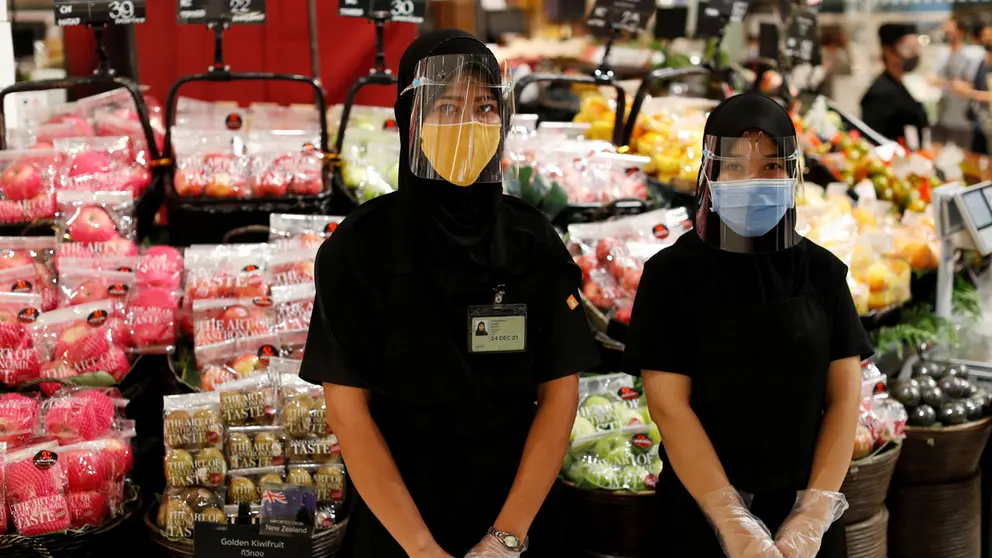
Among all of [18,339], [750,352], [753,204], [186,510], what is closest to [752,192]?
[753,204]

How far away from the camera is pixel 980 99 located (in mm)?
7891

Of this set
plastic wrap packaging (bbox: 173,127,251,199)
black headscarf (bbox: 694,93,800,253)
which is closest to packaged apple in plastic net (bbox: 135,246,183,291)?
plastic wrap packaging (bbox: 173,127,251,199)

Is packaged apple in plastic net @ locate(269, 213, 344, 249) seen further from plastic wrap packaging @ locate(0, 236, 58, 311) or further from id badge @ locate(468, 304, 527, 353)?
id badge @ locate(468, 304, 527, 353)

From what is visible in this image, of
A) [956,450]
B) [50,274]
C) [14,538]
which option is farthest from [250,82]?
[956,450]

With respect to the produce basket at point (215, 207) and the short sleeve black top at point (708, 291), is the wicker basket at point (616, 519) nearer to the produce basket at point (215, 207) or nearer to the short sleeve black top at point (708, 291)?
the short sleeve black top at point (708, 291)

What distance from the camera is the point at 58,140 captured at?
3.52 metres

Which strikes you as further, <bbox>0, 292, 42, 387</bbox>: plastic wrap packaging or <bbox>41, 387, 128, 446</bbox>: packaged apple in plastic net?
<bbox>0, 292, 42, 387</bbox>: plastic wrap packaging

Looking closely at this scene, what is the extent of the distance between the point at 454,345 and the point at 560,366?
0.22 metres

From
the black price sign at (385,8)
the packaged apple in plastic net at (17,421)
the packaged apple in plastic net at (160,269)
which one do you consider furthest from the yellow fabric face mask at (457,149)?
the black price sign at (385,8)

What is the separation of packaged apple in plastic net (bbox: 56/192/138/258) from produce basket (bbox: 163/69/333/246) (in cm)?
17

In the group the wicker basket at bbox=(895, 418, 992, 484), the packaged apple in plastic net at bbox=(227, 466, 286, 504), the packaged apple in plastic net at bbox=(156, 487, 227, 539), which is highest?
the packaged apple in plastic net at bbox=(227, 466, 286, 504)

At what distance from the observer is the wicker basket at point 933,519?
11.0 ft

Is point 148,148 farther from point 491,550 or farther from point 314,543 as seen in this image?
point 491,550

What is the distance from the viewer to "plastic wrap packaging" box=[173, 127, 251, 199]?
136 inches
